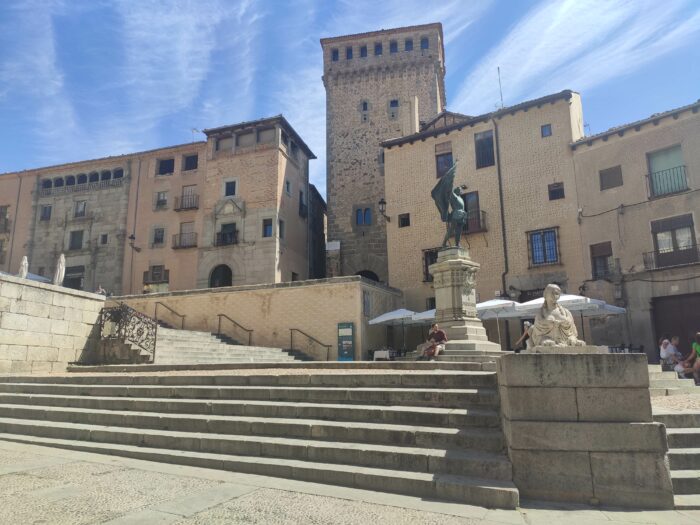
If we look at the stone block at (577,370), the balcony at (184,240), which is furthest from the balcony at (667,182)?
the balcony at (184,240)

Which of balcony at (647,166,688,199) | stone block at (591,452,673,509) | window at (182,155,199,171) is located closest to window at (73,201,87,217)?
window at (182,155,199,171)

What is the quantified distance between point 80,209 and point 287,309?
20.3 metres

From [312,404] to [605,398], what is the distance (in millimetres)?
3845

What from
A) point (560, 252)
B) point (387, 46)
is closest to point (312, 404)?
point (560, 252)

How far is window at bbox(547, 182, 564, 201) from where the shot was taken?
2198 cm

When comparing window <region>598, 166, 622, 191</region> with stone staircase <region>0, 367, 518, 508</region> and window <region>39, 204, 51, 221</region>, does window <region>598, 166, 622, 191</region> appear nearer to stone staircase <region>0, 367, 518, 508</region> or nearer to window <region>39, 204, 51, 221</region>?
stone staircase <region>0, 367, 518, 508</region>

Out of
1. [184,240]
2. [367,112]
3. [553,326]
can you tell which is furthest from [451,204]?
[367,112]

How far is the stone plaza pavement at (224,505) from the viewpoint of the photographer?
427 centimetres

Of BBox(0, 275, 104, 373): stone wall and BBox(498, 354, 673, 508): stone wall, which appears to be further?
BBox(0, 275, 104, 373): stone wall

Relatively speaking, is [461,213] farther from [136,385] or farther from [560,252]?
[560,252]

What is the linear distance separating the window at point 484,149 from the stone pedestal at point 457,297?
42.2 ft

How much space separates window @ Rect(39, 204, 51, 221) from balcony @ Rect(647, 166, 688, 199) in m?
34.8

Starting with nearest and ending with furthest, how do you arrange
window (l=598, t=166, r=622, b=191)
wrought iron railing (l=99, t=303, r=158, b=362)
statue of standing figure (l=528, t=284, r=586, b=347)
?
1. statue of standing figure (l=528, t=284, r=586, b=347)
2. wrought iron railing (l=99, t=303, r=158, b=362)
3. window (l=598, t=166, r=622, b=191)

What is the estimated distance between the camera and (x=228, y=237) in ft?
94.9
